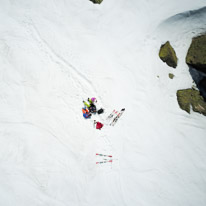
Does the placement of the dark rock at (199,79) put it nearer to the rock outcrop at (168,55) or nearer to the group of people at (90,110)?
the rock outcrop at (168,55)

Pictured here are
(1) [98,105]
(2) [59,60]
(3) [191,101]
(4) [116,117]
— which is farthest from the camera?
(2) [59,60]

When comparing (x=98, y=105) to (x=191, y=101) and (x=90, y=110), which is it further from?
(x=191, y=101)

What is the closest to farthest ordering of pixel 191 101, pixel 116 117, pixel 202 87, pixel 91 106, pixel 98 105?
1. pixel 91 106
2. pixel 116 117
3. pixel 98 105
4. pixel 191 101
5. pixel 202 87

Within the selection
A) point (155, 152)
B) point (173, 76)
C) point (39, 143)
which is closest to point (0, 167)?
point (39, 143)

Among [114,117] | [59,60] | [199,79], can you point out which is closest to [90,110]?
[114,117]

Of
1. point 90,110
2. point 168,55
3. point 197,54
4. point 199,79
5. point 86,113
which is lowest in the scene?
point 86,113

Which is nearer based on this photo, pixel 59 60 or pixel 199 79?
pixel 59 60

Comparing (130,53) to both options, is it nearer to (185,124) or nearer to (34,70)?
(185,124)
